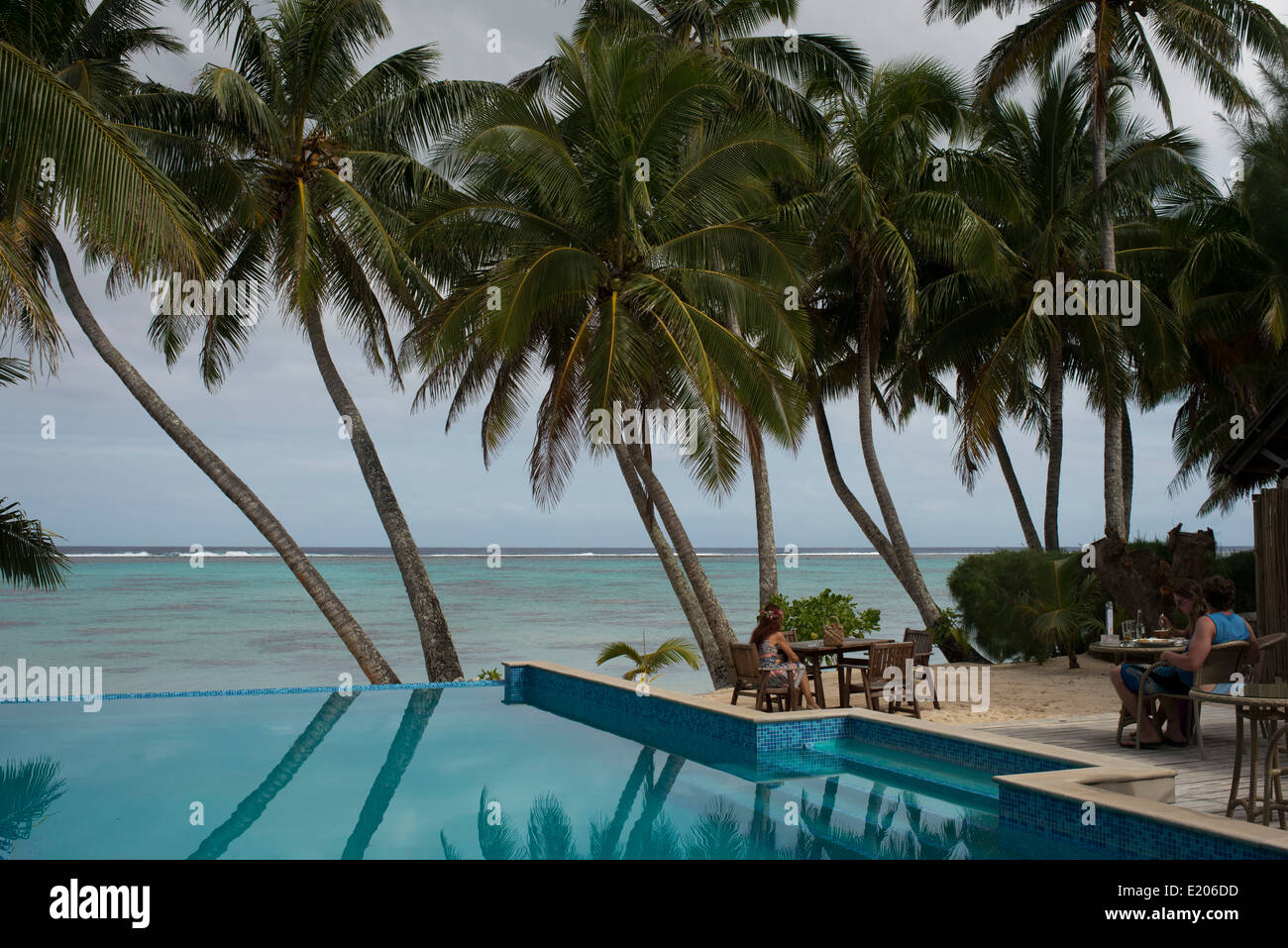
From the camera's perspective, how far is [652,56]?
15641 mm

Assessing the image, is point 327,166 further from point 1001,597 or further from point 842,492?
point 1001,597

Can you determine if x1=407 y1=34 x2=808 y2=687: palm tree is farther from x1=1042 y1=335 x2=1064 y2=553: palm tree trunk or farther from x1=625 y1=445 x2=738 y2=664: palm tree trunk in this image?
x1=1042 y1=335 x2=1064 y2=553: palm tree trunk

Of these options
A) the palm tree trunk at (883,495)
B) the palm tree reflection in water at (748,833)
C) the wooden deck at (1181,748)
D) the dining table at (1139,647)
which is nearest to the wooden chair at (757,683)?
the wooden deck at (1181,748)

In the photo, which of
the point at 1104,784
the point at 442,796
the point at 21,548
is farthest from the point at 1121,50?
the point at 21,548

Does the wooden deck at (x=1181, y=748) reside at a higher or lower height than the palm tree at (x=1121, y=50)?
lower

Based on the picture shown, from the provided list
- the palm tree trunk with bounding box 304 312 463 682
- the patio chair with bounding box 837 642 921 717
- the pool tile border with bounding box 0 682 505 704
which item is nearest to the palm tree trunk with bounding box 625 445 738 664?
the pool tile border with bounding box 0 682 505 704

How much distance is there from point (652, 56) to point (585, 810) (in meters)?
12.1

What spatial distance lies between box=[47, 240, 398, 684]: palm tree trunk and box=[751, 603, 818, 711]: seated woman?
639cm

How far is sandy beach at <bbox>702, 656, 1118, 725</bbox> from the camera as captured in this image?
420 inches

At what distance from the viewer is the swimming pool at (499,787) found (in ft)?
20.8

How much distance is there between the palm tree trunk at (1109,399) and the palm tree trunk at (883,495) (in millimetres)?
3255

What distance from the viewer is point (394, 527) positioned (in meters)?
15.1

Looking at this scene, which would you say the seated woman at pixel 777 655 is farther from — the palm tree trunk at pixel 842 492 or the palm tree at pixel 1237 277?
the palm tree trunk at pixel 842 492
